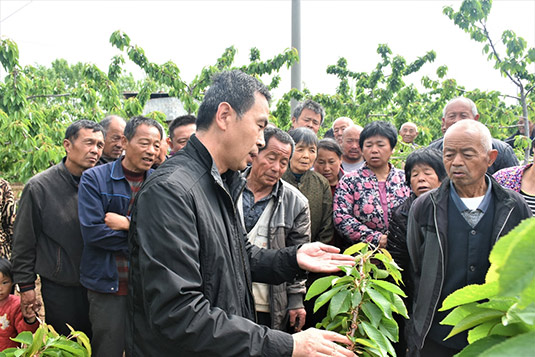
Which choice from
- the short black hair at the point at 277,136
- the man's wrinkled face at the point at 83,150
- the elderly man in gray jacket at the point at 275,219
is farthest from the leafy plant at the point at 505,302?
the man's wrinkled face at the point at 83,150

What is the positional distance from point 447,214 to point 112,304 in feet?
7.91

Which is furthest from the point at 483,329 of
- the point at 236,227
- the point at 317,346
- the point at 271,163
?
the point at 271,163

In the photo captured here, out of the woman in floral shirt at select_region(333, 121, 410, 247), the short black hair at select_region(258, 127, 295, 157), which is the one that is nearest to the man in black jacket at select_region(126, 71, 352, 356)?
the short black hair at select_region(258, 127, 295, 157)

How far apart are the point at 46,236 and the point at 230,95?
238 cm

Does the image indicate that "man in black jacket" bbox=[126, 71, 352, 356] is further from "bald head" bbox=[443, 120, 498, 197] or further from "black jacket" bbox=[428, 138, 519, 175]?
"black jacket" bbox=[428, 138, 519, 175]

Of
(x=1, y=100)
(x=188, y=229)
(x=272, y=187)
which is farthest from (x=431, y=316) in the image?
(x=1, y=100)

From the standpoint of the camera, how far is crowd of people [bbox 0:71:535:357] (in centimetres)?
149

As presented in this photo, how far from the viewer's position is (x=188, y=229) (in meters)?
1.52

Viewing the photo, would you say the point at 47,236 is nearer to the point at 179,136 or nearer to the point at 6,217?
the point at 6,217

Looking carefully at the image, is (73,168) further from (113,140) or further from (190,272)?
(190,272)

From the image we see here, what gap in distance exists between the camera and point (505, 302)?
728 millimetres

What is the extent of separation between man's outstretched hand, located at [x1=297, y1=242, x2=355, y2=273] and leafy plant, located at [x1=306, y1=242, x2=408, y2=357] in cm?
8

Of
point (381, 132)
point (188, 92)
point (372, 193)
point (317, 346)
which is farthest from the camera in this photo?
point (188, 92)

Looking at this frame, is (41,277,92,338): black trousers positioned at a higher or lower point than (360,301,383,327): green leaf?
lower
